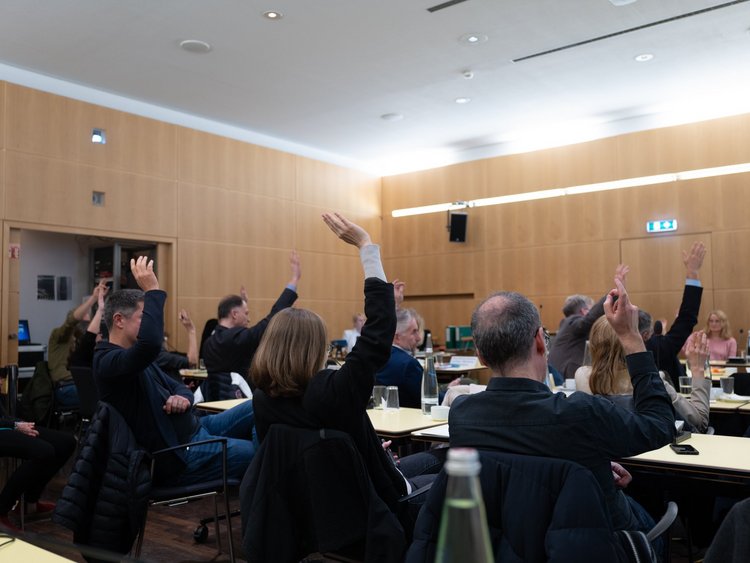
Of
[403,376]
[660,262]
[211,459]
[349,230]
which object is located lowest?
[211,459]

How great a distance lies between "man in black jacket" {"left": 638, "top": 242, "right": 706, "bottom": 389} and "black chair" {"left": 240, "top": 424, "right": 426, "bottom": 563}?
74.3 inches

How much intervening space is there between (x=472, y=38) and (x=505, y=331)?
20.0 ft

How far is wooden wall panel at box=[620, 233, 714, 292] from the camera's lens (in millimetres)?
9422

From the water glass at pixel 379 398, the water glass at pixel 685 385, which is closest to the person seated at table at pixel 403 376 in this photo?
the water glass at pixel 379 398

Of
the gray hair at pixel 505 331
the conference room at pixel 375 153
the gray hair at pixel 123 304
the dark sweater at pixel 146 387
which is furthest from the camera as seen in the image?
the conference room at pixel 375 153

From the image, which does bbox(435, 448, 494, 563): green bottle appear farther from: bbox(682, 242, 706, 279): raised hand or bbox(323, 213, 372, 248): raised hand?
bbox(682, 242, 706, 279): raised hand

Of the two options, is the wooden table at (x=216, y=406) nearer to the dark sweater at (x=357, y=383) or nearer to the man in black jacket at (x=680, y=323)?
the dark sweater at (x=357, y=383)

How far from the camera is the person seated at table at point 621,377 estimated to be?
2984 mm

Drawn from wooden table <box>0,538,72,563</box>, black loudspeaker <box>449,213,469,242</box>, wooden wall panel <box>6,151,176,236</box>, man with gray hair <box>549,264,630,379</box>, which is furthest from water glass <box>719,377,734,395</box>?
black loudspeaker <box>449,213,469,242</box>

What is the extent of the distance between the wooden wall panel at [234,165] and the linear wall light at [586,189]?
255 cm

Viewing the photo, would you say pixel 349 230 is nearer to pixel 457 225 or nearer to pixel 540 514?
pixel 540 514

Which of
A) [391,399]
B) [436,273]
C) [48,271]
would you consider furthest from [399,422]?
[436,273]

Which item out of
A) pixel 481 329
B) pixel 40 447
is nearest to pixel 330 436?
pixel 481 329

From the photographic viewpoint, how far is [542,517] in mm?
1549
